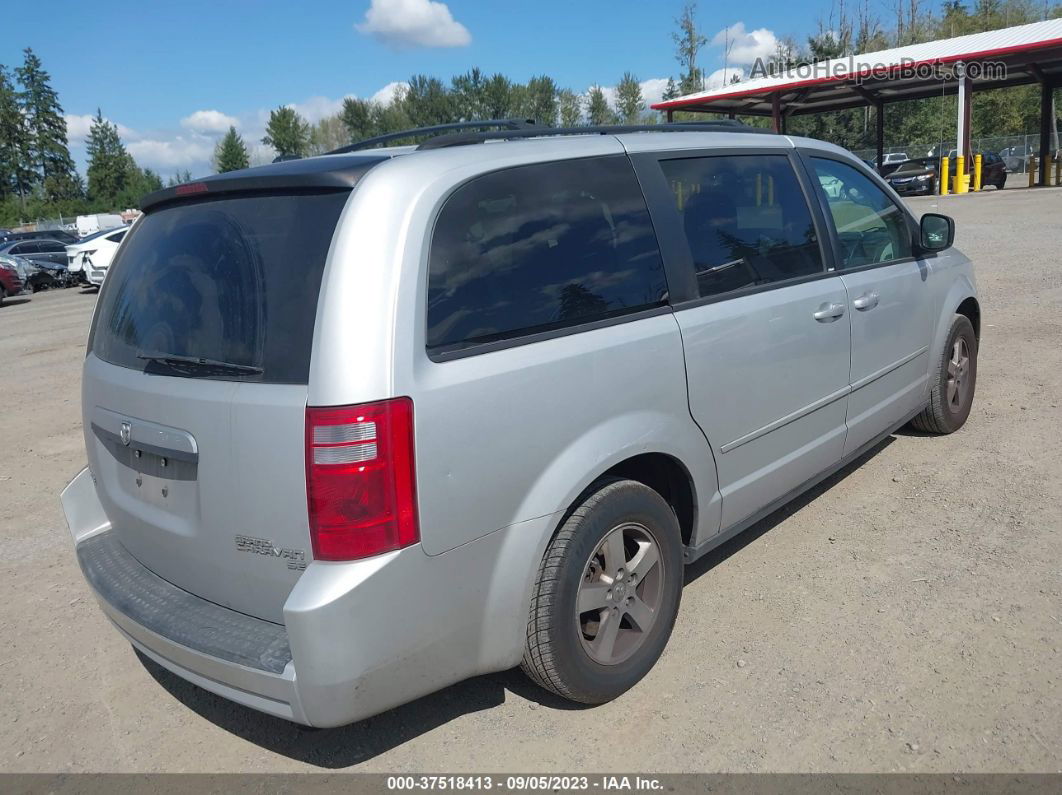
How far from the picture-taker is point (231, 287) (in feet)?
8.44

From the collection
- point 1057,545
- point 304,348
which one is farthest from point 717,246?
point 1057,545

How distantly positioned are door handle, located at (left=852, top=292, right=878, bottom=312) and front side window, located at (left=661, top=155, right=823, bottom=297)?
1.00 ft

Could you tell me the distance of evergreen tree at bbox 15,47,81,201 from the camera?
304 feet

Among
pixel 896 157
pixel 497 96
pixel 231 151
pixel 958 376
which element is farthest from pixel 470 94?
pixel 958 376

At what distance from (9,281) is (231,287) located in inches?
895

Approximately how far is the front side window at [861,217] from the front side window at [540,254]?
5.24ft

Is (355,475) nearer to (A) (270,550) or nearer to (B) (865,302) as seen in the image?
(A) (270,550)

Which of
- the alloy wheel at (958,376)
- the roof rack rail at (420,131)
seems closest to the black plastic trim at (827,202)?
the alloy wheel at (958,376)

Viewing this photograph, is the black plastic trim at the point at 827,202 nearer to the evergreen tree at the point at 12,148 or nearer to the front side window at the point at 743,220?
the front side window at the point at 743,220

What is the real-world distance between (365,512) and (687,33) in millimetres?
72097

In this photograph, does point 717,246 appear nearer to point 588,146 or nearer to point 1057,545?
point 588,146

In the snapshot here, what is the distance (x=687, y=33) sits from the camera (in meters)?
67.0

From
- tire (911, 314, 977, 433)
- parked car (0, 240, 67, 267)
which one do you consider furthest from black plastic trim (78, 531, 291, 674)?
parked car (0, 240, 67, 267)

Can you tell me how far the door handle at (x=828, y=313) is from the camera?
3.83 metres
